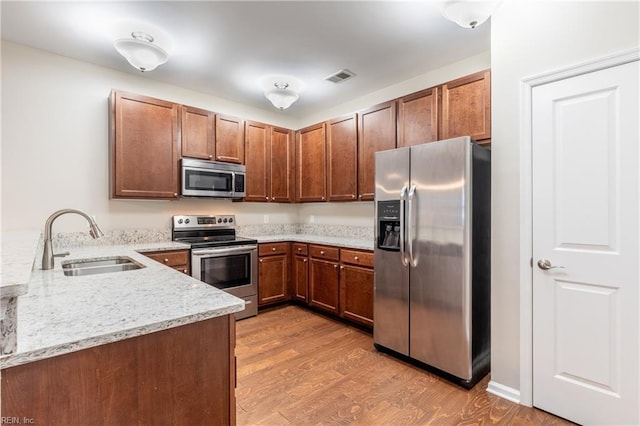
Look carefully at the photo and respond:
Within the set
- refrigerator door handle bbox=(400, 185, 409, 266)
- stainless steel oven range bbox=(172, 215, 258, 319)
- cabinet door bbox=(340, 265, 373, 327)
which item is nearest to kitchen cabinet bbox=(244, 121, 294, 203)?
stainless steel oven range bbox=(172, 215, 258, 319)

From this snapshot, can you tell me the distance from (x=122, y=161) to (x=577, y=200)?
3.68 metres

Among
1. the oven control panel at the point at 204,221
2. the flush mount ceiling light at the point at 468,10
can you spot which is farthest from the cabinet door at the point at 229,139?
the flush mount ceiling light at the point at 468,10

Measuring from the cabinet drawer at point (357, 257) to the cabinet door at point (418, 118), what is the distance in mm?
1163

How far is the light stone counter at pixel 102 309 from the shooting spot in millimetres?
860

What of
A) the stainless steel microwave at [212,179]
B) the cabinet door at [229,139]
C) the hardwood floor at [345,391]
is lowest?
the hardwood floor at [345,391]

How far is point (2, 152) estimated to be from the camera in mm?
2764

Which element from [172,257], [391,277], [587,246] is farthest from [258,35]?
[587,246]

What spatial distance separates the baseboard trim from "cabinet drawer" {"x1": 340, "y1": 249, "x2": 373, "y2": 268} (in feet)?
4.44

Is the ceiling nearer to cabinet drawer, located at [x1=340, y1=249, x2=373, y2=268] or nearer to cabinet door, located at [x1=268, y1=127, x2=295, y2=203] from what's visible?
cabinet door, located at [x1=268, y1=127, x2=295, y2=203]

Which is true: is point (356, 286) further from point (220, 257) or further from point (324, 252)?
point (220, 257)

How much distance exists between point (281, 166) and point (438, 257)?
103 inches

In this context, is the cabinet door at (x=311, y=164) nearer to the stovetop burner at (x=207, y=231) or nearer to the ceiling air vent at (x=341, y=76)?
the ceiling air vent at (x=341, y=76)

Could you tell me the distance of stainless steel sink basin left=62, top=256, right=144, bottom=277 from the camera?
2172mm

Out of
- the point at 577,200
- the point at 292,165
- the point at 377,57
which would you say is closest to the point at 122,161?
the point at 292,165
